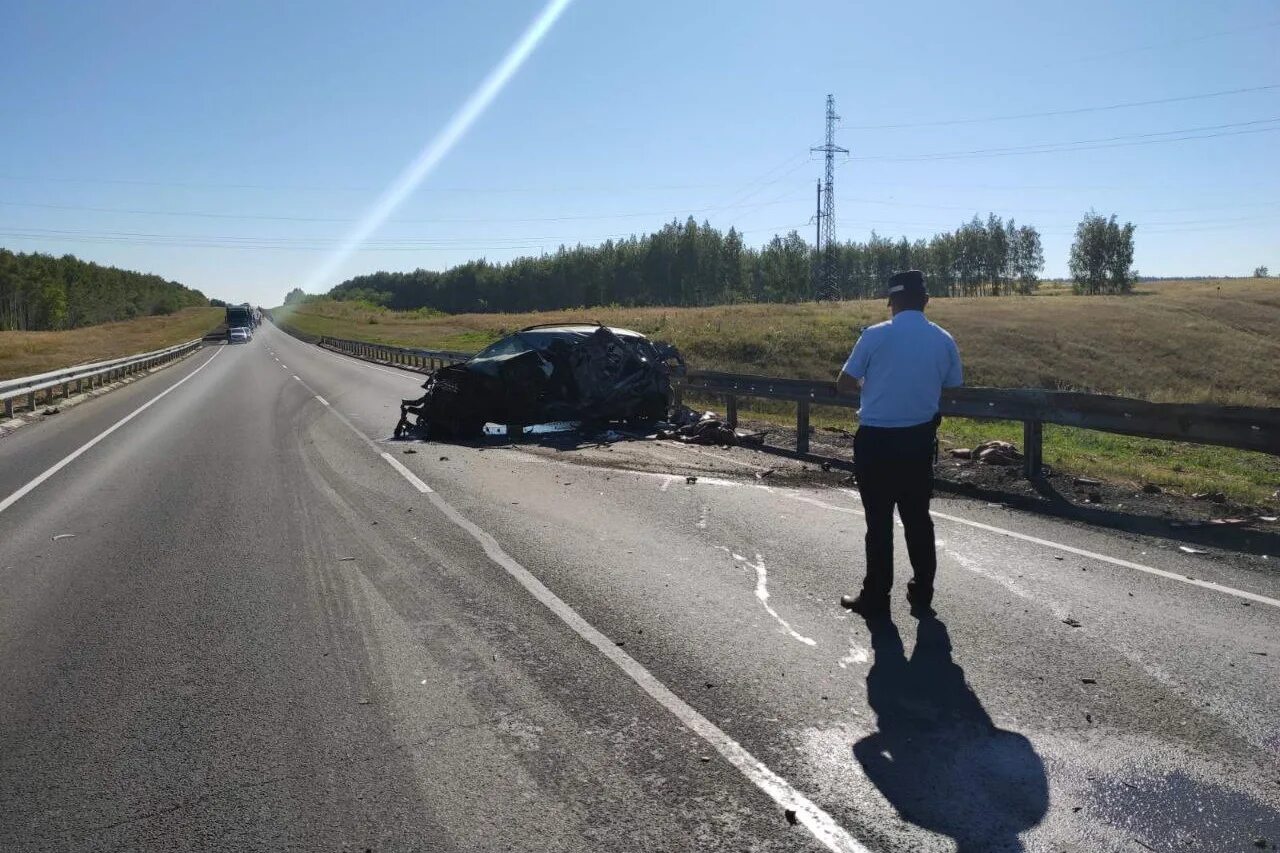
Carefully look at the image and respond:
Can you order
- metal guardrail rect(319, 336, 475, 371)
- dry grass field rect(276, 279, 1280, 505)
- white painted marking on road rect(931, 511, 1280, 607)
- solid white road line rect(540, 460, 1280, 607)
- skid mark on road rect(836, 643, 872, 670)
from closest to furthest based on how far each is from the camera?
skid mark on road rect(836, 643, 872, 670) → white painted marking on road rect(931, 511, 1280, 607) → solid white road line rect(540, 460, 1280, 607) → dry grass field rect(276, 279, 1280, 505) → metal guardrail rect(319, 336, 475, 371)

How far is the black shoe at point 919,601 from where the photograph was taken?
5719mm

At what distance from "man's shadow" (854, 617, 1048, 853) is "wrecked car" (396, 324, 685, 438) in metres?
10.8

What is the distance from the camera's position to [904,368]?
5.56 m

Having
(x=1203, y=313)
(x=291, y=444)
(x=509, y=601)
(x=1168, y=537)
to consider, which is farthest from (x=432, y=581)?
(x=1203, y=313)

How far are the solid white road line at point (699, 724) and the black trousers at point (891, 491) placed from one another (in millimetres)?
1654

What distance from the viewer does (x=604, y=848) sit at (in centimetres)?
313

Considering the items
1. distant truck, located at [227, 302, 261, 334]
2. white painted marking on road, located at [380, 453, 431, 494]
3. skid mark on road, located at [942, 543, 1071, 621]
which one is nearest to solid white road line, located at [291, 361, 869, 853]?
skid mark on road, located at [942, 543, 1071, 621]

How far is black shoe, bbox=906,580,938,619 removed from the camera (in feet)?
18.8

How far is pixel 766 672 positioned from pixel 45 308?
525 ft

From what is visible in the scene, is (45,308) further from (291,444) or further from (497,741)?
(497,741)

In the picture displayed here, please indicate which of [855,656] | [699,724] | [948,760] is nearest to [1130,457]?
[855,656]

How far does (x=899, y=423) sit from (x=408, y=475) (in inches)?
281

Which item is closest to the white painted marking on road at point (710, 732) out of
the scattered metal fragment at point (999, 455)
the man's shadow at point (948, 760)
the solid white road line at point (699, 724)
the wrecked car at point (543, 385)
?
the solid white road line at point (699, 724)

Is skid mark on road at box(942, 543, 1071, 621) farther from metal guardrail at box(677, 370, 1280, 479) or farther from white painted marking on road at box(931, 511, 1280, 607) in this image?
metal guardrail at box(677, 370, 1280, 479)
